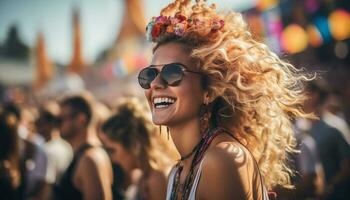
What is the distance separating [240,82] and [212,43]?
234 millimetres

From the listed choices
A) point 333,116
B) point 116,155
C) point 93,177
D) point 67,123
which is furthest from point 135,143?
point 333,116

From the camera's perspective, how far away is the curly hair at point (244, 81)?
2.44 metres

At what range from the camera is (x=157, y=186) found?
3.71 metres

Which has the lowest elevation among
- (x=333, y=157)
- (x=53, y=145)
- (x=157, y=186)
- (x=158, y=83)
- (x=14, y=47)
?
(x=333, y=157)

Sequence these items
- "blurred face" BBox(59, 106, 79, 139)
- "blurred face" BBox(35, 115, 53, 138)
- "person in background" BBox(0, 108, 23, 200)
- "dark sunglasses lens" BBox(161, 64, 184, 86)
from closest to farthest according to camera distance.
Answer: "dark sunglasses lens" BBox(161, 64, 184, 86) → "blurred face" BBox(59, 106, 79, 139) → "person in background" BBox(0, 108, 23, 200) → "blurred face" BBox(35, 115, 53, 138)

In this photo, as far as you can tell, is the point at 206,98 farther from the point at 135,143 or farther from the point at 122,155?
the point at 122,155

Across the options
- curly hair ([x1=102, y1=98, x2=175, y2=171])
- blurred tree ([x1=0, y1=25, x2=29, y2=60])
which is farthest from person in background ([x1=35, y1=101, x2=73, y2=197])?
blurred tree ([x1=0, y1=25, x2=29, y2=60])

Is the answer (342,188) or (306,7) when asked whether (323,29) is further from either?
(342,188)

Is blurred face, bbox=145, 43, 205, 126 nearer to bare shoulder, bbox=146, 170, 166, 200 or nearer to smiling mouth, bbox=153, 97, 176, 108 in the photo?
A: smiling mouth, bbox=153, 97, 176, 108

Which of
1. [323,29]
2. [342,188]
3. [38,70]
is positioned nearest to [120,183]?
[342,188]

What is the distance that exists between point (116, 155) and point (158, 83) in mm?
1921

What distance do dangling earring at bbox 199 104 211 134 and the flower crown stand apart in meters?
0.37

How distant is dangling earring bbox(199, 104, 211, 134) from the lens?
2514 mm

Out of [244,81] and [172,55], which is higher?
[172,55]
